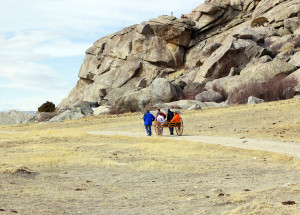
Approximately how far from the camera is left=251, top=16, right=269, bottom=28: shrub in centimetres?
6481

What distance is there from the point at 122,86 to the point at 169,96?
22997 mm

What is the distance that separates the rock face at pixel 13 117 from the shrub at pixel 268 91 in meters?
31.9

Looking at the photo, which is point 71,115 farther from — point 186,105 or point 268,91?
point 268,91

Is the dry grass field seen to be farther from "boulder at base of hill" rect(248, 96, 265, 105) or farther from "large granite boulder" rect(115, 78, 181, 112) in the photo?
"large granite boulder" rect(115, 78, 181, 112)

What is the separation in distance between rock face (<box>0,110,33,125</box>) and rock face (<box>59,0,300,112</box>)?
6.86m

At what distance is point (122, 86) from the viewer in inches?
2771

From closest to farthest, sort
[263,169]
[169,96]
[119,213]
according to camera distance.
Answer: [119,213], [263,169], [169,96]

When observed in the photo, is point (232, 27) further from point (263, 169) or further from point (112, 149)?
point (263, 169)

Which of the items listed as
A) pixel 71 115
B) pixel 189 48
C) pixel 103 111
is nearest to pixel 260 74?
pixel 103 111

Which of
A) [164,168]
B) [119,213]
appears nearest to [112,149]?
[164,168]

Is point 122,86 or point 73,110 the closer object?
point 73,110

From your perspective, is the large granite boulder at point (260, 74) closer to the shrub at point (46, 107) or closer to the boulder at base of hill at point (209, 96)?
the boulder at base of hill at point (209, 96)

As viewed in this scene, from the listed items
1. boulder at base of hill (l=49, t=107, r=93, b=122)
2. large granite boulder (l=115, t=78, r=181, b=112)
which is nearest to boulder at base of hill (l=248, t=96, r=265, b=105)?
large granite boulder (l=115, t=78, r=181, b=112)

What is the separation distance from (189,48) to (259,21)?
12.2m
